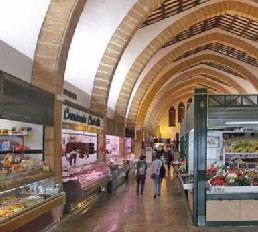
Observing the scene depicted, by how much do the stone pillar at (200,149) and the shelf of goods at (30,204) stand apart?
225 centimetres

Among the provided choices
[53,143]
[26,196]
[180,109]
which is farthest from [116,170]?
[180,109]

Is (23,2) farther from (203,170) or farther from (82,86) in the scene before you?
(82,86)

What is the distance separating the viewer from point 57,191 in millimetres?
7953

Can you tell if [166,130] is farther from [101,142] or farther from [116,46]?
[116,46]

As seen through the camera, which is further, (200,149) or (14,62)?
(200,149)

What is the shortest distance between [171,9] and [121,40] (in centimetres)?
279

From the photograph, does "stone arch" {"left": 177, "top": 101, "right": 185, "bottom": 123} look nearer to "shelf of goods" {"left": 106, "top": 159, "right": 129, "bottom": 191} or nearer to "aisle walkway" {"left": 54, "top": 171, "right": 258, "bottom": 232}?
"shelf of goods" {"left": 106, "top": 159, "right": 129, "bottom": 191}

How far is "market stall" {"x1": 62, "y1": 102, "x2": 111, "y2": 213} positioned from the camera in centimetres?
941

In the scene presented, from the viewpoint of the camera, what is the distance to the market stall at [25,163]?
595 cm

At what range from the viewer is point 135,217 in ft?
29.2

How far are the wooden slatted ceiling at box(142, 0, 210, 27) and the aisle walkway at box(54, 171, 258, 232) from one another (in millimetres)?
5094

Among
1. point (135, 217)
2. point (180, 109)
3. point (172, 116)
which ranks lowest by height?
→ point (135, 217)

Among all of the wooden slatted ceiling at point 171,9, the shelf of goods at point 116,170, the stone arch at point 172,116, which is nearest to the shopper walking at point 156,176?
the shelf of goods at point 116,170

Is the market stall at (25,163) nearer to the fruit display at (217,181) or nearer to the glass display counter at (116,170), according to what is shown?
the fruit display at (217,181)
